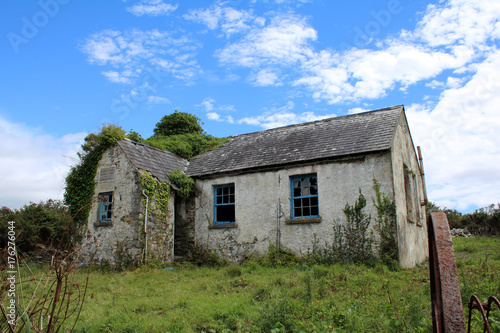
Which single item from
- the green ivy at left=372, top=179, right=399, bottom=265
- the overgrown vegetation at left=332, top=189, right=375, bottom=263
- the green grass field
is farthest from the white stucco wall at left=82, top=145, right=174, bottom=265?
the green ivy at left=372, top=179, right=399, bottom=265

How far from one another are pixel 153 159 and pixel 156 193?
6.99 ft

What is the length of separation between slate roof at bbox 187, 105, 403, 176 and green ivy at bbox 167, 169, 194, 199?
0.61 metres

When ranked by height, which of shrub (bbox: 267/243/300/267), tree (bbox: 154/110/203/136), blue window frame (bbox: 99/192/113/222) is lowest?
shrub (bbox: 267/243/300/267)

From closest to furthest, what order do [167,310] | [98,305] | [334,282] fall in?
[167,310] → [98,305] → [334,282]

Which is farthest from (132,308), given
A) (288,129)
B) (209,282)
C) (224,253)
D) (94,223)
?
(288,129)

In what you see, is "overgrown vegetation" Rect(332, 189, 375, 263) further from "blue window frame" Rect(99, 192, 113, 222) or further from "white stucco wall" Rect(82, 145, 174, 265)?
"blue window frame" Rect(99, 192, 113, 222)

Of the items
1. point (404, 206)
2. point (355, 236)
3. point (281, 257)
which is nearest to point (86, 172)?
point (281, 257)

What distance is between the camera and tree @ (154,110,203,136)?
22766 millimetres

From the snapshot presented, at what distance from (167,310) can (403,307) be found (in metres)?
4.48

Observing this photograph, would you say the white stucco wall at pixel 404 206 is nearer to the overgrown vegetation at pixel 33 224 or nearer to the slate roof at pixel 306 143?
the slate roof at pixel 306 143

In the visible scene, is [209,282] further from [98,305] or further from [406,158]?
[406,158]

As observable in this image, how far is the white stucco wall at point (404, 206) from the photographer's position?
11280 millimetres

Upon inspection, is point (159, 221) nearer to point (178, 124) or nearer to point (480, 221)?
point (178, 124)

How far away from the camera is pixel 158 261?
12641mm
